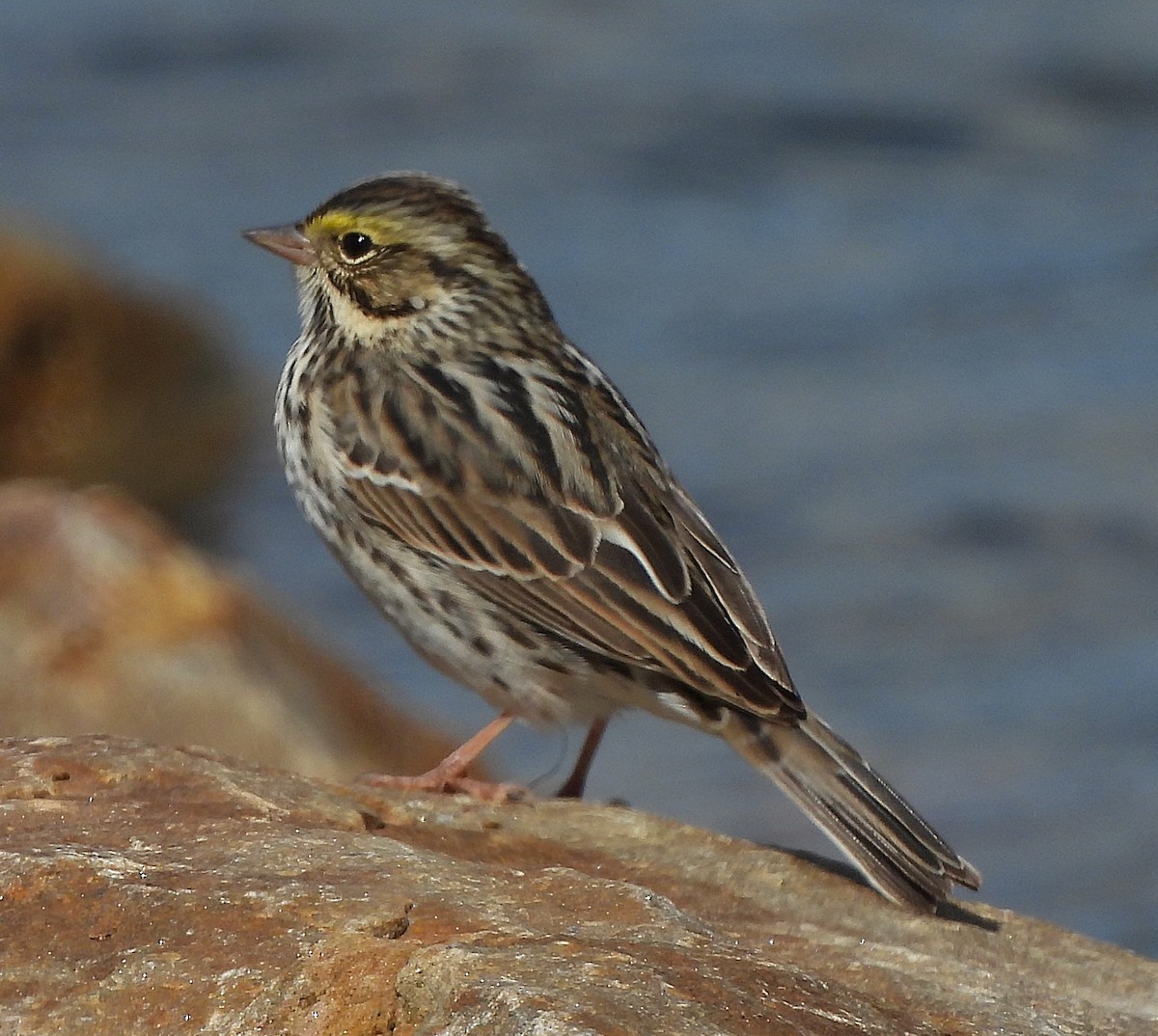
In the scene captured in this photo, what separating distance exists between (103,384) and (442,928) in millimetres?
10549

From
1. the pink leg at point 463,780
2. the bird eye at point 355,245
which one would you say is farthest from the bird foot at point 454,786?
the bird eye at point 355,245

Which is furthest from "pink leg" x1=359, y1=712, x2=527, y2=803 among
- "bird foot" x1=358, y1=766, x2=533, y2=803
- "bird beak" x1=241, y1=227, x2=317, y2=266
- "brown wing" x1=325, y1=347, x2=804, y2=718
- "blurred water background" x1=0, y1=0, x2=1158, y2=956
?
"blurred water background" x1=0, y1=0, x2=1158, y2=956

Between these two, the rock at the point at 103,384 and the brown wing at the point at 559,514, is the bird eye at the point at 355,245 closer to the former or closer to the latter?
the brown wing at the point at 559,514

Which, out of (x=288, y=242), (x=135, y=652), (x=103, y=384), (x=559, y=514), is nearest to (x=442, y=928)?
(x=559, y=514)

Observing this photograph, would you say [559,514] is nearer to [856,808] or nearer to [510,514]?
[510,514]

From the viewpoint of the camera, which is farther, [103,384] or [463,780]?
[103,384]

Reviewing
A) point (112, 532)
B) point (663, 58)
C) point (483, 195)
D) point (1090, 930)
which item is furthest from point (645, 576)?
point (663, 58)

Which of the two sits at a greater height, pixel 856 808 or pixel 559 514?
pixel 559 514

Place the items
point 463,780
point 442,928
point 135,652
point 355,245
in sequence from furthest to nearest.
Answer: point 135,652 < point 355,245 < point 463,780 < point 442,928

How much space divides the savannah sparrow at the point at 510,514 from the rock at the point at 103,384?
650 cm

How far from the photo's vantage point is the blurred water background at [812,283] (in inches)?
527

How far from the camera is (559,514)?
770 cm

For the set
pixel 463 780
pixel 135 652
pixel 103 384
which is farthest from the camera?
pixel 103 384

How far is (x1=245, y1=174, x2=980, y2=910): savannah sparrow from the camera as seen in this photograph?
7199 millimetres
